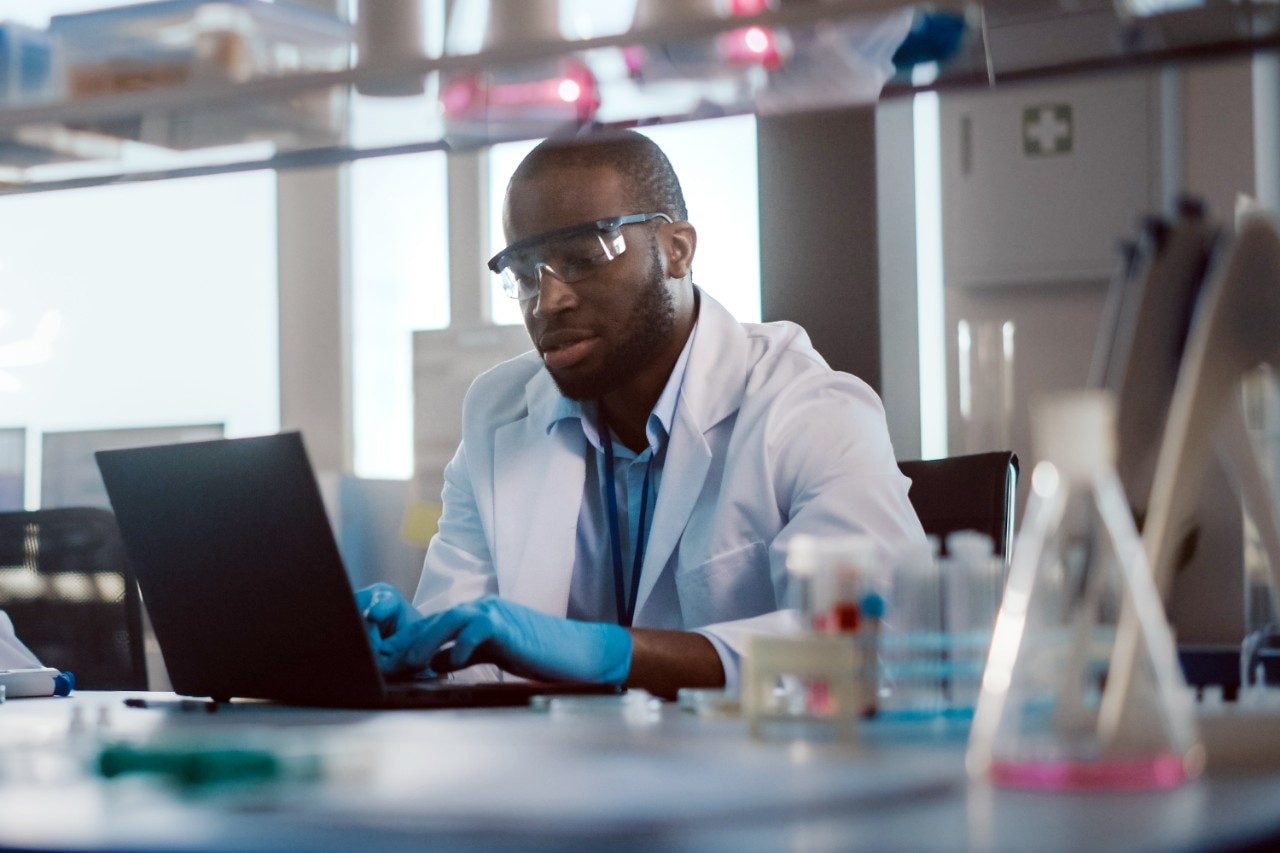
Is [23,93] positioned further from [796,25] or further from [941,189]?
[941,189]

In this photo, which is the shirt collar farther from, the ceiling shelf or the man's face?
the ceiling shelf

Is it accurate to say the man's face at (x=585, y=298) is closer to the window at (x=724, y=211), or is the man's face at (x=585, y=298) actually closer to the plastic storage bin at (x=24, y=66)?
the plastic storage bin at (x=24, y=66)

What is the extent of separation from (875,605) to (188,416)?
14.8ft

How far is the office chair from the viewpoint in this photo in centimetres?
242

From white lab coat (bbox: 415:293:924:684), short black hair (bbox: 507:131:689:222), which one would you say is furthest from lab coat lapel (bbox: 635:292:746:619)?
short black hair (bbox: 507:131:689:222)

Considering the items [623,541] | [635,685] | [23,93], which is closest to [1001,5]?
[635,685]

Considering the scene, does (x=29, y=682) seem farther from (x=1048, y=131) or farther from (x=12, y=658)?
(x=1048, y=131)

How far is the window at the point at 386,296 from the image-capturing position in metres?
4.88

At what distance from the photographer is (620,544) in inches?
83.6

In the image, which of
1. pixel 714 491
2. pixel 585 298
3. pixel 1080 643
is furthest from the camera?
pixel 585 298

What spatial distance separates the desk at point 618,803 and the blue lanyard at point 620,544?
103 centimetres

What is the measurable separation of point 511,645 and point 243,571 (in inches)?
10.7

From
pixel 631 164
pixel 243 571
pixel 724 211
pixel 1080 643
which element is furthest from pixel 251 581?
pixel 724 211

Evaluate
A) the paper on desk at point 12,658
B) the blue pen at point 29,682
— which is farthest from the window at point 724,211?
the blue pen at point 29,682
